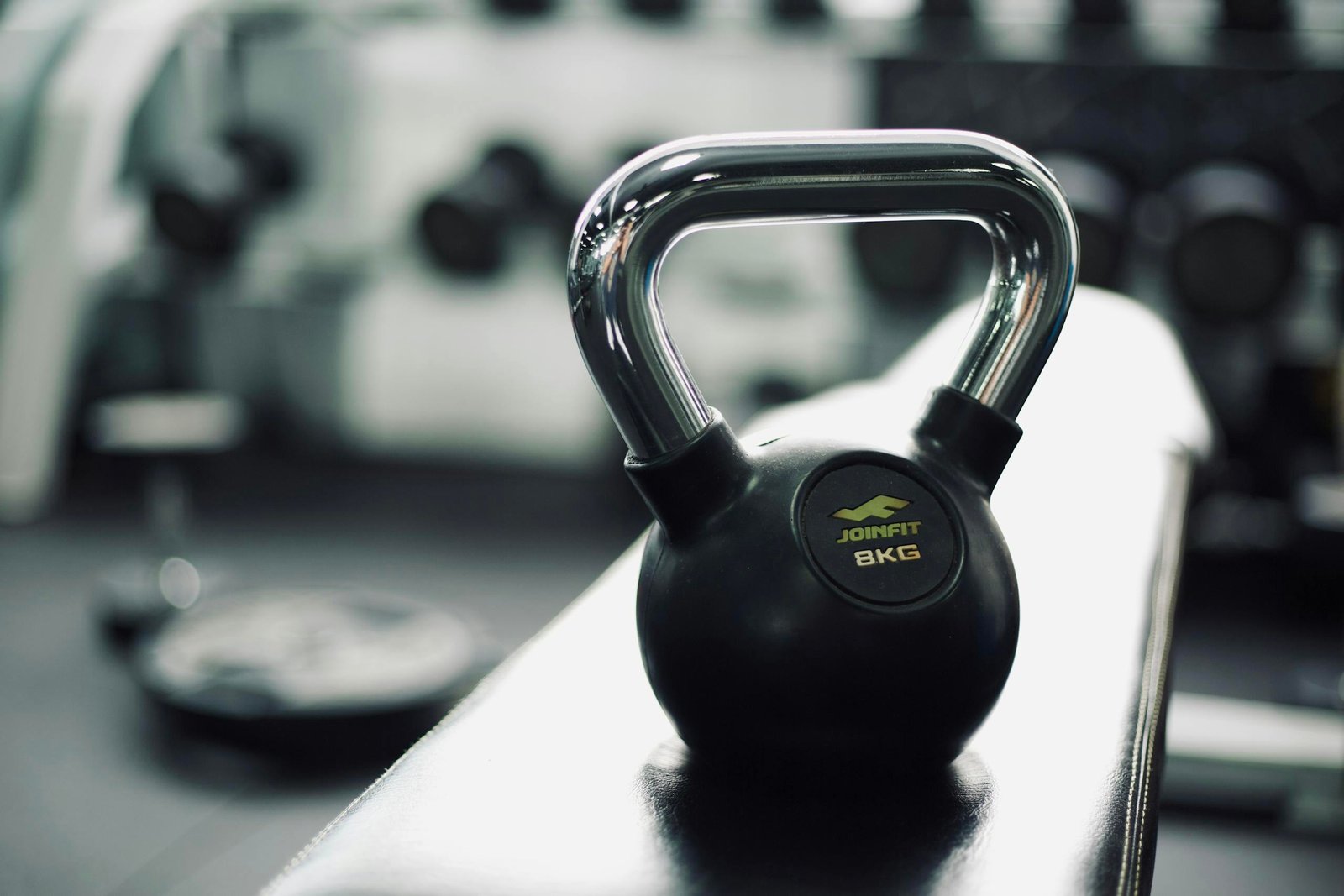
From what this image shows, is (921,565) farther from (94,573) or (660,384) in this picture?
(94,573)

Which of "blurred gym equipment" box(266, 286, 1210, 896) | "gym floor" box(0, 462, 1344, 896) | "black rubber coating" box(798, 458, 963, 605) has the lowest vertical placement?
"gym floor" box(0, 462, 1344, 896)

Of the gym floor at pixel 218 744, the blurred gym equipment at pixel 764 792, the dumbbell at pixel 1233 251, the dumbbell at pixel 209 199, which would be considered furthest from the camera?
the dumbbell at pixel 209 199

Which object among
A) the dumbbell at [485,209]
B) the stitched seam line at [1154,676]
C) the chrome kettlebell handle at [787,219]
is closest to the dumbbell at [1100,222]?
the dumbbell at [485,209]

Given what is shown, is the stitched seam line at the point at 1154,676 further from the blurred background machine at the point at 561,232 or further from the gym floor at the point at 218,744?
the blurred background machine at the point at 561,232

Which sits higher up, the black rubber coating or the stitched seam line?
the black rubber coating

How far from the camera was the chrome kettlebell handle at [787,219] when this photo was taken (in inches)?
21.1

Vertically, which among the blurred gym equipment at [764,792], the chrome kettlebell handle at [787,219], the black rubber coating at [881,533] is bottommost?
the blurred gym equipment at [764,792]

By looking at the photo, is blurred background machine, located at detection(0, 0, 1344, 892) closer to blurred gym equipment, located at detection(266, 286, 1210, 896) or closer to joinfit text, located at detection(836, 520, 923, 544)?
blurred gym equipment, located at detection(266, 286, 1210, 896)

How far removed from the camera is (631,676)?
691mm

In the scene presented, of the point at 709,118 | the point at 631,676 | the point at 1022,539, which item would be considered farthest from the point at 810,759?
the point at 709,118

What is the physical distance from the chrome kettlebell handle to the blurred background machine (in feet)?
4.88

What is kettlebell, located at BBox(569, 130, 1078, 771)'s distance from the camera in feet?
1.78

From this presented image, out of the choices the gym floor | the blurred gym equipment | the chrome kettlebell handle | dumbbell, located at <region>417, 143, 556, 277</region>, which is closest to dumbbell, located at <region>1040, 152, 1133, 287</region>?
the gym floor

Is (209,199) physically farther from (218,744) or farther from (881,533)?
(881,533)
